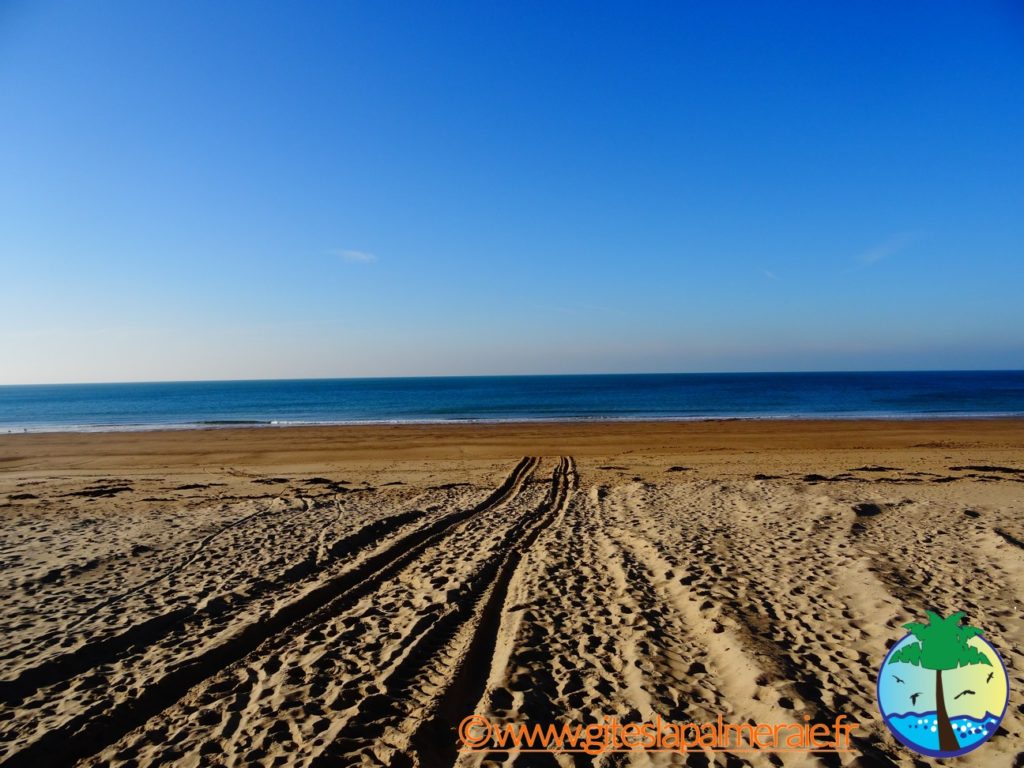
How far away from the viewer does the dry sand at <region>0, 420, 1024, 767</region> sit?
415 centimetres

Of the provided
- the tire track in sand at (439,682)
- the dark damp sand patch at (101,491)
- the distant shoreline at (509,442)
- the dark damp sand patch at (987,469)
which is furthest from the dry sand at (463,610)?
the distant shoreline at (509,442)

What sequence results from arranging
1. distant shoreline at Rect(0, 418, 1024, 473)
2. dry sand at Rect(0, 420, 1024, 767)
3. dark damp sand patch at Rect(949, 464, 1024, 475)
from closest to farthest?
dry sand at Rect(0, 420, 1024, 767)
dark damp sand patch at Rect(949, 464, 1024, 475)
distant shoreline at Rect(0, 418, 1024, 473)

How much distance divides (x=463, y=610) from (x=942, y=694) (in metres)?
4.53

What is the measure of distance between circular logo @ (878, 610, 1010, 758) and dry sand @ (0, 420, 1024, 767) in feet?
0.46

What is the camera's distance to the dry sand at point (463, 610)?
415 centimetres

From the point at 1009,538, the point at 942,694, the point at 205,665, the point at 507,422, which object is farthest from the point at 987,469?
the point at 507,422

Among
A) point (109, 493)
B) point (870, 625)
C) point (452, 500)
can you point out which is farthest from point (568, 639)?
point (109, 493)

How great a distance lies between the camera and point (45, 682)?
4730 millimetres

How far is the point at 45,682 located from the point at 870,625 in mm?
8213

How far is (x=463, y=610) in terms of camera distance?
20.4 feet

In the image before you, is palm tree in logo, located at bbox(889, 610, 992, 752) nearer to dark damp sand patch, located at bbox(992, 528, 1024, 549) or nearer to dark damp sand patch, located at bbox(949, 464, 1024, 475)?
dark damp sand patch, located at bbox(992, 528, 1024, 549)

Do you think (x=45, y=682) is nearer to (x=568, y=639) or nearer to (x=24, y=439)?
(x=568, y=639)

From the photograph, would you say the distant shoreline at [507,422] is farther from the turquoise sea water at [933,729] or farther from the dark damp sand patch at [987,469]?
the turquoise sea water at [933,729]

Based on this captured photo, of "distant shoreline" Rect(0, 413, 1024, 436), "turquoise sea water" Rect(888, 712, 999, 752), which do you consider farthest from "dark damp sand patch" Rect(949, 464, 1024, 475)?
"distant shoreline" Rect(0, 413, 1024, 436)
